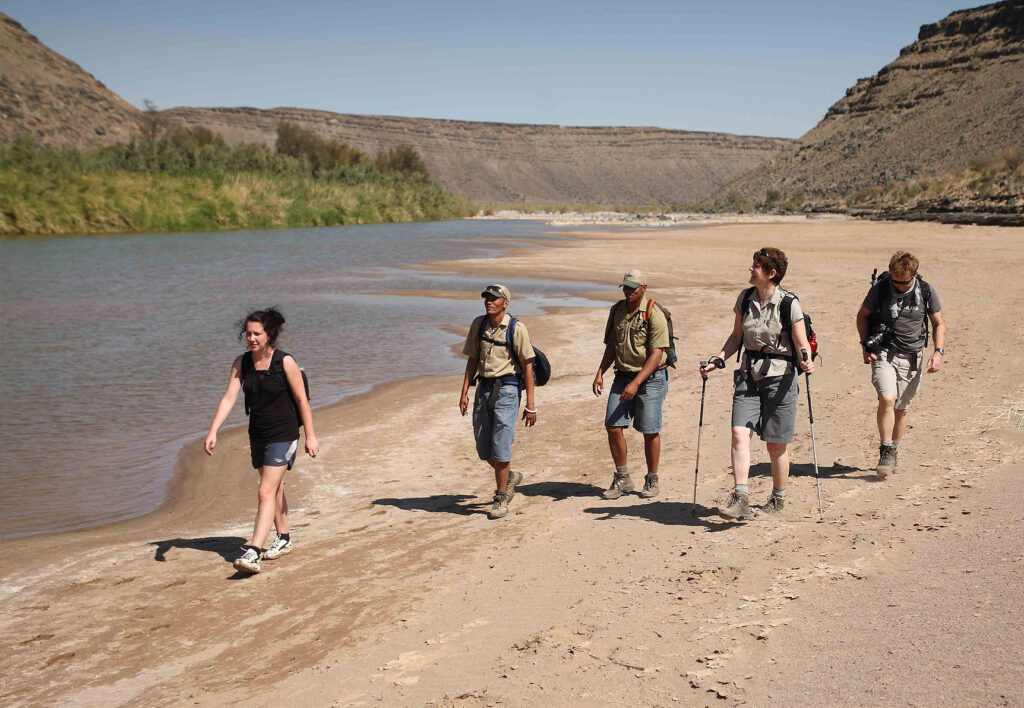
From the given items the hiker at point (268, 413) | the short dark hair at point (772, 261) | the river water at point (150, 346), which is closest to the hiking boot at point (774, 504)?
the short dark hair at point (772, 261)

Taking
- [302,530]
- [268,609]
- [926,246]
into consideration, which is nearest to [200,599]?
[268,609]

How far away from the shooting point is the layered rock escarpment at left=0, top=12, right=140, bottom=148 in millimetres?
107875

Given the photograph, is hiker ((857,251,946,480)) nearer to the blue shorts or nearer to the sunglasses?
the sunglasses

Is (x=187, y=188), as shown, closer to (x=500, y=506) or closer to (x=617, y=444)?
(x=500, y=506)

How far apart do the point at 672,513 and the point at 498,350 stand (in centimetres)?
179

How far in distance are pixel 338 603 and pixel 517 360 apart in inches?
94.5

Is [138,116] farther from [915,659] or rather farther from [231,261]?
[915,659]

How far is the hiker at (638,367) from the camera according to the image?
6676mm

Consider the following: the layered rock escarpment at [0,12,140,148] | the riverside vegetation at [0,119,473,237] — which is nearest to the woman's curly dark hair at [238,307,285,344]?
the riverside vegetation at [0,119,473,237]

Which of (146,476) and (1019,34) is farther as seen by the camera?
(1019,34)

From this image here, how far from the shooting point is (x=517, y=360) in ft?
22.5

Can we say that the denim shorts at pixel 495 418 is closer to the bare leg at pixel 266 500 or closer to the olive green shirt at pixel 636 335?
the olive green shirt at pixel 636 335

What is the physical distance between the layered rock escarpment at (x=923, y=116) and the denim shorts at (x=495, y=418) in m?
74.8

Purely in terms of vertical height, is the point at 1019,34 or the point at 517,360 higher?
the point at 1019,34
